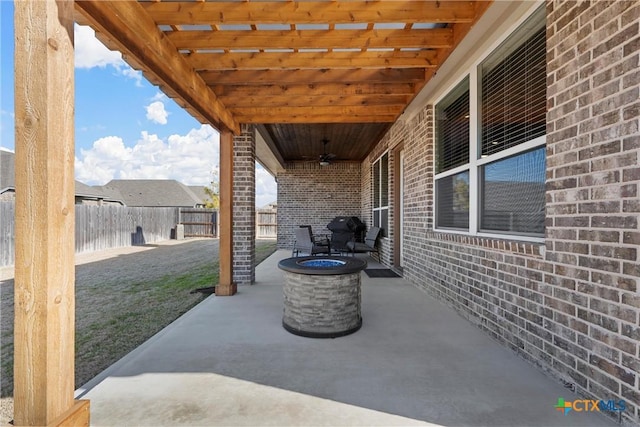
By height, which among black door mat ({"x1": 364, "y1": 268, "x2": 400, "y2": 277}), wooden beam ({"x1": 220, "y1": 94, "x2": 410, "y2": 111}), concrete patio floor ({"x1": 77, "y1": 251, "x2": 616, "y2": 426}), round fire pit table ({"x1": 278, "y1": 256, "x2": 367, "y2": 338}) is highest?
wooden beam ({"x1": 220, "y1": 94, "x2": 410, "y2": 111})

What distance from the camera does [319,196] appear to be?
37.1 ft

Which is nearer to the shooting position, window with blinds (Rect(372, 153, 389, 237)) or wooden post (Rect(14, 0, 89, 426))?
wooden post (Rect(14, 0, 89, 426))

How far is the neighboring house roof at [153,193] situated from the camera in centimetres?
2984

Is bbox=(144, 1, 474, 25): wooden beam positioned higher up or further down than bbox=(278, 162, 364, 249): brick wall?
higher up

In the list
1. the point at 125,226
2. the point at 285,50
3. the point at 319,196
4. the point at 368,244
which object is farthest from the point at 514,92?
the point at 125,226

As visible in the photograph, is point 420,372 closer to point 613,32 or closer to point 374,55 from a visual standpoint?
point 613,32

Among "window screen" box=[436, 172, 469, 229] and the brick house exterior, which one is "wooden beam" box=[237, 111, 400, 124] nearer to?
"window screen" box=[436, 172, 469, 229]

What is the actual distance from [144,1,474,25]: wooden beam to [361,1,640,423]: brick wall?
1018mm

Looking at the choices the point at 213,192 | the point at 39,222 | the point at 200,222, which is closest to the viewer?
the point at 39,222

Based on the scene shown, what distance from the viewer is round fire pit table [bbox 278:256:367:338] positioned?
316 cm

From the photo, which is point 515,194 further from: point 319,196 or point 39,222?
point 319,196

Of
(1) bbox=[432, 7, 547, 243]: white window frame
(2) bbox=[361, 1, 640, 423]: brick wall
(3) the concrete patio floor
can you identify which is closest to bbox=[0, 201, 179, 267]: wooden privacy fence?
(3) the concrete patio floor

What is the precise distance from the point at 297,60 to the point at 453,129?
89.5 inches

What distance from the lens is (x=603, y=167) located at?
6.31 feet
